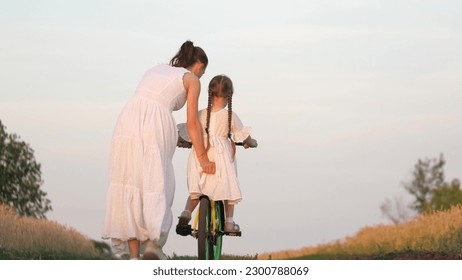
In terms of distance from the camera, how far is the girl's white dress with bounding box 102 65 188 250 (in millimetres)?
8406

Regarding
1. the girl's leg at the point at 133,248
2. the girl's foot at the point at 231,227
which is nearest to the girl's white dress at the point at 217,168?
the girl's foot at the point at 231,227

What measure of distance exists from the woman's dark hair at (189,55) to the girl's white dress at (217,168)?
0.69 meters

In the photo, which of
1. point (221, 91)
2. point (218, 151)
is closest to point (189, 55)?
point (221, 91)

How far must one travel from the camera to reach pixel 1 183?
679 inches

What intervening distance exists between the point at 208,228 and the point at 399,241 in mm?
4888

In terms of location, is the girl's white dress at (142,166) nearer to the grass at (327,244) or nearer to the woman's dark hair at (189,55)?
the woman's dark hair at (189,55)

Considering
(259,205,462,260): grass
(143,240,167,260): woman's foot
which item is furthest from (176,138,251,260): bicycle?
(259,205,462,260): grass

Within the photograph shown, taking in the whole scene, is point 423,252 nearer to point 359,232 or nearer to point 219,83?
point 359,232

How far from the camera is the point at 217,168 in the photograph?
923 cm

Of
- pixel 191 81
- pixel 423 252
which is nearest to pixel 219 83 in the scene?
pixel 191 81

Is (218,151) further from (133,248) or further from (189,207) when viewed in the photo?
(133,248)

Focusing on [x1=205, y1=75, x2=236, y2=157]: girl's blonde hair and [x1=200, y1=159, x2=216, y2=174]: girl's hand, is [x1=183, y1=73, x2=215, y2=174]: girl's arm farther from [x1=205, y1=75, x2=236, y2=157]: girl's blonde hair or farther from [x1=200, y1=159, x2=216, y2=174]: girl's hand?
[x1=205, y1=75, x2=236, y2=157]: girl's blonde hair
